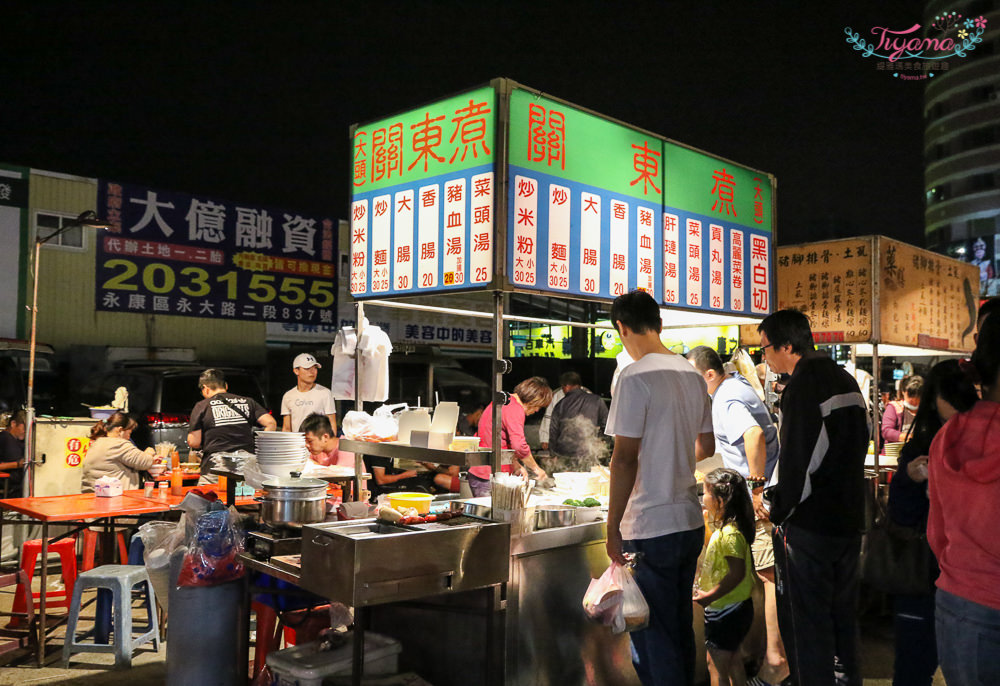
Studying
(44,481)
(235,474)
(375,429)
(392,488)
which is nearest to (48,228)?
(44,481)

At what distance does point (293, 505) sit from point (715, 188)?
3.55 meters

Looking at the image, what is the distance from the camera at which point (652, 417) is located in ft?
10.3

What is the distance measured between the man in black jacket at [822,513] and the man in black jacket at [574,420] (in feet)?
10.9

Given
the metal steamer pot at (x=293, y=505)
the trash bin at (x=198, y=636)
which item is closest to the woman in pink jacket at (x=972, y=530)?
the metal steamer pot at (x=293, y=505)

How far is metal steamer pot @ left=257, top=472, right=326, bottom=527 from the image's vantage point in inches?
139

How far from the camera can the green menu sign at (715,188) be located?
4894 millimetres

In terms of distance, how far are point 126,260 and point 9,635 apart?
29.6ft

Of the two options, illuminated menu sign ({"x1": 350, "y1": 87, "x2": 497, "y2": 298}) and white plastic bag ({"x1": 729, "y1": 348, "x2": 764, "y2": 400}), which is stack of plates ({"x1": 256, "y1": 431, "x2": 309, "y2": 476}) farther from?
white plastic bag ({"x1": 729, "y1": 348, "x2": 764, "y2": 400})

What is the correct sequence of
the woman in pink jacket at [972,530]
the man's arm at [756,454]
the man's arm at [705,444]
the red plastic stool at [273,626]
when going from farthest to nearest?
1. the man's arm at [756,454]
2. the red plastic stool at [273,626]
3. the man's arm at [705,444]
4. the woman in pink jacket at [972,530]

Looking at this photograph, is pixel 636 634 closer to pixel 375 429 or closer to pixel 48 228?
pixel 375 429

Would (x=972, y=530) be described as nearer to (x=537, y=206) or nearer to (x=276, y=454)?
(x=537, y=206)

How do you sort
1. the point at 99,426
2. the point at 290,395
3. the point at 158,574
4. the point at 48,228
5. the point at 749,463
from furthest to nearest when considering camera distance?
the point at 48,228 → the point at 290,395 → the point at 99,426 → the point at 749,463 → the point at 158,574

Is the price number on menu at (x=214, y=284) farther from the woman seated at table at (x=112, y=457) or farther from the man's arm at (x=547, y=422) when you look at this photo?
the man's arm at (x=547, y=422)

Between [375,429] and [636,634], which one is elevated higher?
[375,429]
